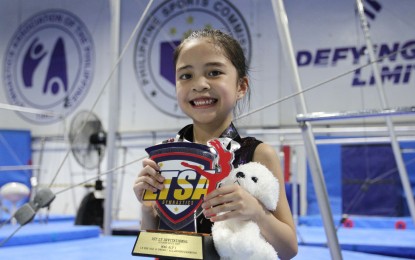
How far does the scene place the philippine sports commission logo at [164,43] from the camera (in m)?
6.91

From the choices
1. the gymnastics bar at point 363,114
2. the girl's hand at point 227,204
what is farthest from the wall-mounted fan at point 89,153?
the girl's hand at point 227,204

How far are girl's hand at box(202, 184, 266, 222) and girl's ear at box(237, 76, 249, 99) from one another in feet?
1.06

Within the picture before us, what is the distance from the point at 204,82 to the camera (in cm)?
92

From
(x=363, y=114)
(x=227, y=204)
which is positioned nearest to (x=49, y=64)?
(x=363, y=114)

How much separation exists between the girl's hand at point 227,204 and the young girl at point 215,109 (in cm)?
7

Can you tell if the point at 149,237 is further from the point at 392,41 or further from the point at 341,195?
the point at 392,41

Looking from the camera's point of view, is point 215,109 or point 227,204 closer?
point 227,204

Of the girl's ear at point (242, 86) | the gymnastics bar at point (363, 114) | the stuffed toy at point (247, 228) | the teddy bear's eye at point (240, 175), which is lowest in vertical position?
the stuffed toy at point (247, 228)

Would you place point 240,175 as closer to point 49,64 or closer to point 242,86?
point 242,86

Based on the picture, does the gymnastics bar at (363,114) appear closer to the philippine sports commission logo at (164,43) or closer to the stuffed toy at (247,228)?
the stuffed toy at (247,228)

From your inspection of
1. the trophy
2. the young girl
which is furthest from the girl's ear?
the trophy

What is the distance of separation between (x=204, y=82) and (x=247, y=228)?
0.31m

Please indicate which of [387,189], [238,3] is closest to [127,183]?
[238,3]

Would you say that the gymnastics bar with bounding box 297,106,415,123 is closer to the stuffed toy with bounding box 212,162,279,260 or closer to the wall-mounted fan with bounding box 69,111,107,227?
the stuffed toy with bounding box 212,162,279,260
